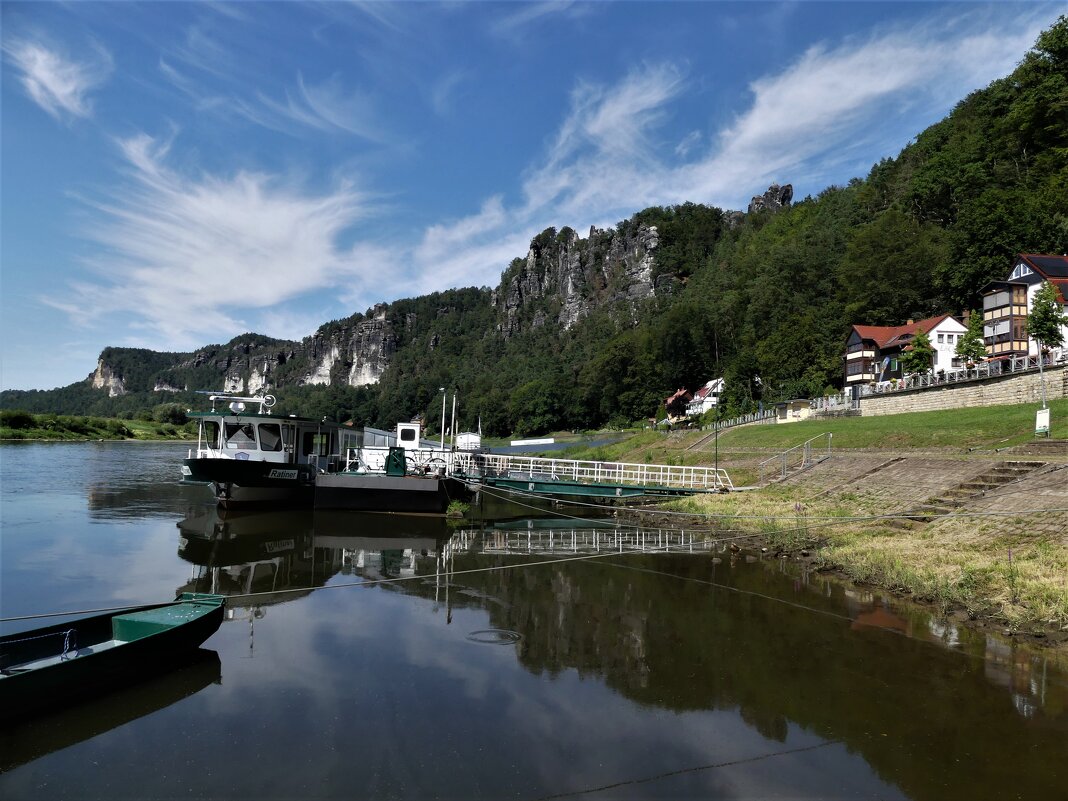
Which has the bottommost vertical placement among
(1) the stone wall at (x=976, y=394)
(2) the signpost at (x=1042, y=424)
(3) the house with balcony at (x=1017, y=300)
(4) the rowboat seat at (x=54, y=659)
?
(4) the rowboat seat at (x=54, y=659)

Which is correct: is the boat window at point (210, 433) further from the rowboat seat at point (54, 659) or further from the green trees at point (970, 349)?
the green trees at point (970, 349)

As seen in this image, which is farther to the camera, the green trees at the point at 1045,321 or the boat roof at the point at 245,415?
the green trees at the point at 1045,321

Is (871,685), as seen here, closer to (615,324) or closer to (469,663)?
(469,663)

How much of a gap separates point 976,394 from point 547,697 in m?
37.1

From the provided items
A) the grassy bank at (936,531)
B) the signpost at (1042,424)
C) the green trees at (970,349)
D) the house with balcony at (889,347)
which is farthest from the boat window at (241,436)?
the house with balcony at (889,347)

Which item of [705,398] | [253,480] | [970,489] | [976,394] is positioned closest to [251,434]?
[253,480]

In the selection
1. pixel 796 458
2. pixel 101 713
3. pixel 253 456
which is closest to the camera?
pixel 101 713

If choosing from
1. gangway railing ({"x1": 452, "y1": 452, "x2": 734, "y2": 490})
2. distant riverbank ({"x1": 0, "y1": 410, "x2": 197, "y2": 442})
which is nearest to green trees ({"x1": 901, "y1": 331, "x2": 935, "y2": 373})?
gangway railing ({"x1": 452, "y1": 452, "x2": 734, "y2": 490})

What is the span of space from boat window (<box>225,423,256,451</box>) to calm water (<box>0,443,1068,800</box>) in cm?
1255

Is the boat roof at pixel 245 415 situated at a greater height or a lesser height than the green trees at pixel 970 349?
lesser

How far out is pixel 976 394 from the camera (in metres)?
37.0

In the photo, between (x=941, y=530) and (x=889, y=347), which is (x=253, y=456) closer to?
(x=941, y=530)

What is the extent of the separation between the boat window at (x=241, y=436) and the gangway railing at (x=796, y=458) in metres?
24.7

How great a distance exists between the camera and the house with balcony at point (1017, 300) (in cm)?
5225
